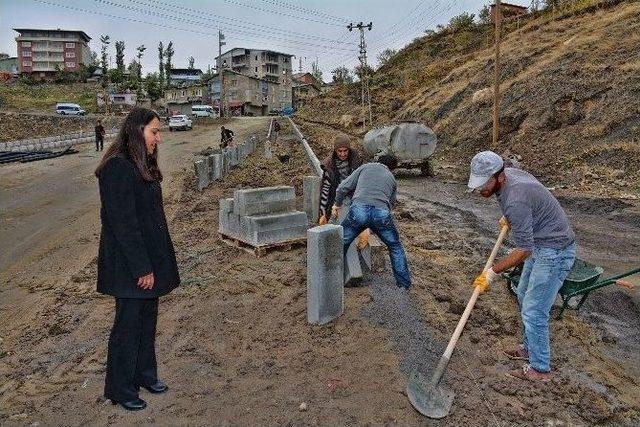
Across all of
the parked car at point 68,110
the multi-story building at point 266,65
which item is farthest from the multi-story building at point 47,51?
the parked car at point 68,110

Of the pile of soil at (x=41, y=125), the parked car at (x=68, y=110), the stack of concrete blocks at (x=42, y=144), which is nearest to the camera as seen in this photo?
the stack of concrete blocks at (x=42, y=144)

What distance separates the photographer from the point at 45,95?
63.5 metres

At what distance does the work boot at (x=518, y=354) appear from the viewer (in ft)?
14.3

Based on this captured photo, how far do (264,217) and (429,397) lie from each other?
4.22 meters

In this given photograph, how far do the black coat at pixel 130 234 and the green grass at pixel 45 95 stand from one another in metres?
56.1

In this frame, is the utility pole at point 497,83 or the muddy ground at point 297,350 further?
the utility pole at point 497,83

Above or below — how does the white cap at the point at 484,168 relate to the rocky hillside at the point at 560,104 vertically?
below

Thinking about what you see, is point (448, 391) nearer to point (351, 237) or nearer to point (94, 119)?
point (351, 237)

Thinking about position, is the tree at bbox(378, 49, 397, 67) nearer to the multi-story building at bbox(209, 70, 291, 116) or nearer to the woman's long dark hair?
the multi-story building at bbox(209, 70, 291, 116)

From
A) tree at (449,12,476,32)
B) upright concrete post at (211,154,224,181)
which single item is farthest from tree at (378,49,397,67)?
upright concrete post at (211,154,224,181)

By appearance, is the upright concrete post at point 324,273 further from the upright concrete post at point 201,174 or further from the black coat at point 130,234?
the upright concrete post at point 201,174

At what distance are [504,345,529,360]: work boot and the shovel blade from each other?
97 centimetres

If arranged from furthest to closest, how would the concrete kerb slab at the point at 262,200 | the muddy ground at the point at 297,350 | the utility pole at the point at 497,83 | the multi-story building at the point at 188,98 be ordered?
the multi-story building at the point at 188,98 < the utility pole at the point at 497,83 < the concrete kerb slab at the point at 262,200 < the muddy ground at the point at 297,350

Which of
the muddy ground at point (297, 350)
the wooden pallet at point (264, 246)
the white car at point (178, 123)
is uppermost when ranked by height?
the white car at point (178, 123)
